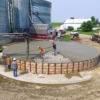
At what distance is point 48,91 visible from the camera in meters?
10.2

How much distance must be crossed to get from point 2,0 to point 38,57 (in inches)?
663

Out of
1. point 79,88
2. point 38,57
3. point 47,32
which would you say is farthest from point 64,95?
point 47,32

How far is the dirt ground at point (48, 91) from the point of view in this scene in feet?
30.6

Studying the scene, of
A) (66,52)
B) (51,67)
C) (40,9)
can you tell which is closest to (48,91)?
(51,67)

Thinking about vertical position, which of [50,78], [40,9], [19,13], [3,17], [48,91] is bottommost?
[48,91]

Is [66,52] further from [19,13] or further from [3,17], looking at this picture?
[19,13]

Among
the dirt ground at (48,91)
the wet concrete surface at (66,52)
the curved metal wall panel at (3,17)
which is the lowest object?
the dirt ground at (48,91)

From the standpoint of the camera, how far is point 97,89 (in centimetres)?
1047

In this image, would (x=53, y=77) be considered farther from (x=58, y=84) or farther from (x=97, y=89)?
(x=97, y=89)

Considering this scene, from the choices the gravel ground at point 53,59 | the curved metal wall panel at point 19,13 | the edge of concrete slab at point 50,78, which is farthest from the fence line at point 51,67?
the curved metal wall panel at point 19,13

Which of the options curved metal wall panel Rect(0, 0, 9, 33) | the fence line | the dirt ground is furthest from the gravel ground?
curved metal wall panel Rect(0, 0, 9, 33)

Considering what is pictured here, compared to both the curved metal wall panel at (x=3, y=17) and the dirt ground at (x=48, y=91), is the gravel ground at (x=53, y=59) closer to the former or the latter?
the dirt ground at (x=48, y=91)

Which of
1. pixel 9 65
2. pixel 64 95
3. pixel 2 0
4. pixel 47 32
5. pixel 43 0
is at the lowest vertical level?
pixel 64 95

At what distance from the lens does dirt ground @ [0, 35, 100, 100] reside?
9.33 meters
